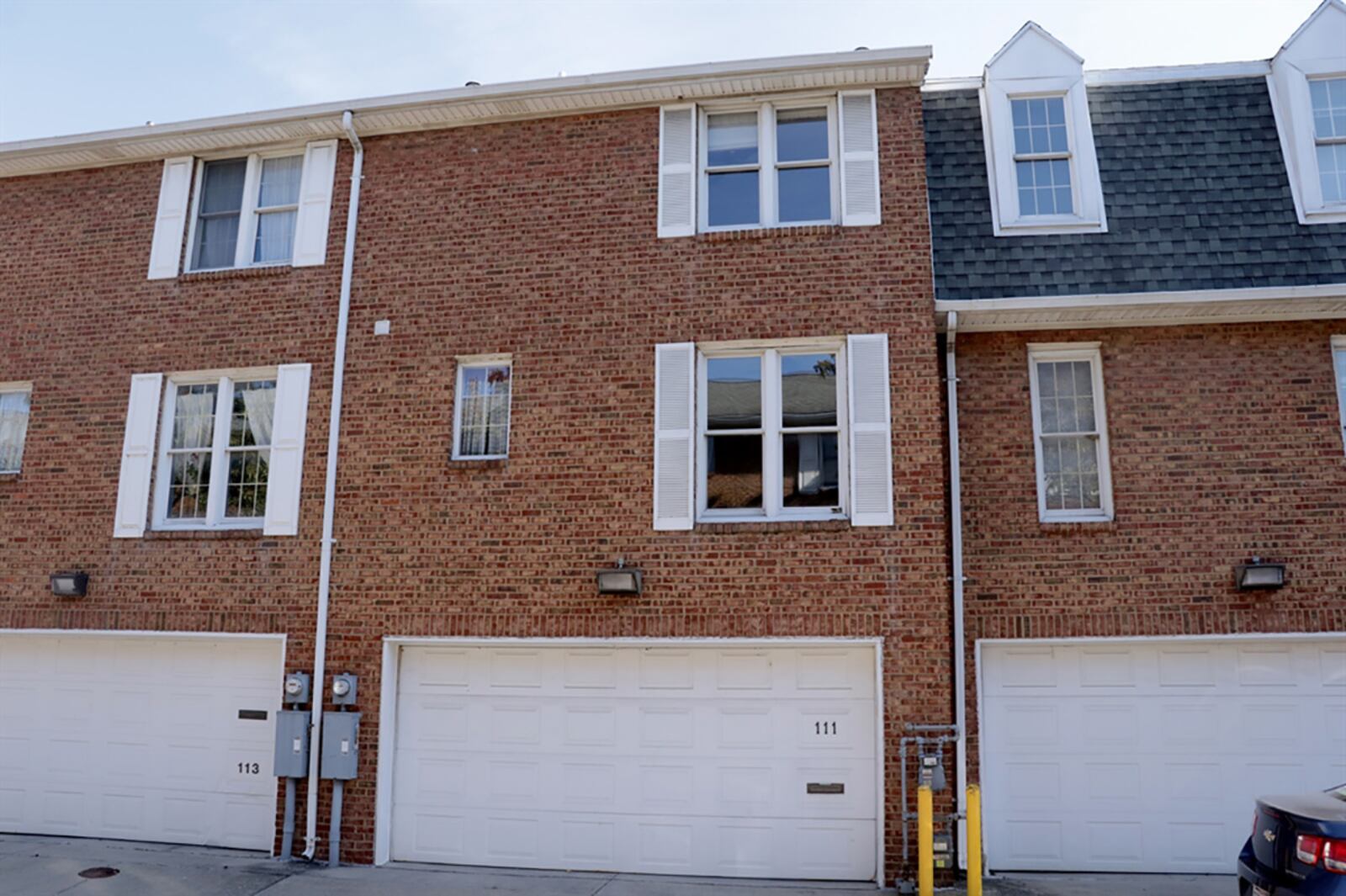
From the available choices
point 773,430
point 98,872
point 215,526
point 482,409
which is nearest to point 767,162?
point 773,430

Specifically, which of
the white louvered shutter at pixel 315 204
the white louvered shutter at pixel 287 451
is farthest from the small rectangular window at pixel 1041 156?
the white louvered shutter at pixel 287 451

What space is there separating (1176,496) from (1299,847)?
3972 mm

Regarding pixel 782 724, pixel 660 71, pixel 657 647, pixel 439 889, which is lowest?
pixel 439 889

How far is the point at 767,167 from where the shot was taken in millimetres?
9984

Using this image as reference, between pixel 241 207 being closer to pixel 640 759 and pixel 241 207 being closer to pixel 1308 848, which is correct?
pixel 640 759

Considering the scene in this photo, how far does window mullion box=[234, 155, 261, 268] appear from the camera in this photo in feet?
35.7

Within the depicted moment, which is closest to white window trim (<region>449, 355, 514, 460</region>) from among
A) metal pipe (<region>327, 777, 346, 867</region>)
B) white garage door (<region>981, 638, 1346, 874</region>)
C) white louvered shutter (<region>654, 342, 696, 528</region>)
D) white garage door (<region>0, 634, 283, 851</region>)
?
white louvered shutter (<region>654, 342, 696, 528</region>)

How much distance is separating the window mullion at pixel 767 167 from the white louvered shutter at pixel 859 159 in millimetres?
697

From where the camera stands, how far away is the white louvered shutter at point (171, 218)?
35.8 feet

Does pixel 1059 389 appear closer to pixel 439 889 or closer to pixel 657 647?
pixel 657 647

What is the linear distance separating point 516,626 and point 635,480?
5.94 ft

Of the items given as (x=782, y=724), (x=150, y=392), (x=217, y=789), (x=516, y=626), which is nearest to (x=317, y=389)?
(x=150, y=392)

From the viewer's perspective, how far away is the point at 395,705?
969 cm

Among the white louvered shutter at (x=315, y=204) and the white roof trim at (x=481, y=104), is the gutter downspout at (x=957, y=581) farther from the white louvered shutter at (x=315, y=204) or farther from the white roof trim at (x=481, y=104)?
the white louvered shutter at (x=315, y=204)
